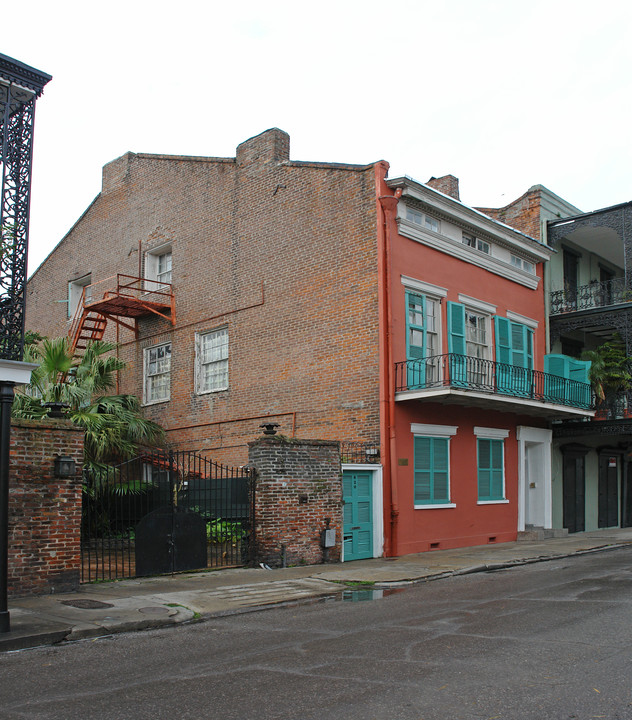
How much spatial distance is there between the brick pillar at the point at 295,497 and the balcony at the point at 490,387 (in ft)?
9.10

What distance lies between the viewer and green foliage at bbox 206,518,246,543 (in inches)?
567

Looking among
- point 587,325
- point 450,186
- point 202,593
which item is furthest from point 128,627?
point 587,325

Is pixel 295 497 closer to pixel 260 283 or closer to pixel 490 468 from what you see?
pixel 490 468

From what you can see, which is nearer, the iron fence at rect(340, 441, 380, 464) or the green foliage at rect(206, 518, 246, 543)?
the green foliage at rect(206, 518, 246, 543)

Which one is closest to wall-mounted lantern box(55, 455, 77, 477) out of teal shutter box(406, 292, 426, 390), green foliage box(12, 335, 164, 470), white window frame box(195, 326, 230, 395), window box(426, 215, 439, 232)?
green foliage box(12, 335, 164, 470)

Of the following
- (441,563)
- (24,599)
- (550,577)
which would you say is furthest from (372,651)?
(441,563)

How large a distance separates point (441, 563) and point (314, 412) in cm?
501

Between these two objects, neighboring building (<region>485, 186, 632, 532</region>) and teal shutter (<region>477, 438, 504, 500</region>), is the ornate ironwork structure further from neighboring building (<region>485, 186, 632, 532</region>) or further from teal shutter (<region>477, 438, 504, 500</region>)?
neighboring building (<region>485, 186, 632, 532</region>)

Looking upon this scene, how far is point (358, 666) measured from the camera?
6.45 m

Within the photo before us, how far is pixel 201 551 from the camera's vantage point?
13289mm

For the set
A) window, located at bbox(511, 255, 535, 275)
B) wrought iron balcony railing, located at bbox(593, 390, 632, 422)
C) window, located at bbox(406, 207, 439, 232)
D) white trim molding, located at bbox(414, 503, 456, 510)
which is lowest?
white trim molding, located at bbox(414, 503, 456, 510)

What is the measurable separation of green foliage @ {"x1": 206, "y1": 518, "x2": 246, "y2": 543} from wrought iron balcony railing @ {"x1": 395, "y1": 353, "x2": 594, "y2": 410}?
15.6 feet

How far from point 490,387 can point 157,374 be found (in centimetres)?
1011

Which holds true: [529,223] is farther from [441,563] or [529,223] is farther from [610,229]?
[441,563]
